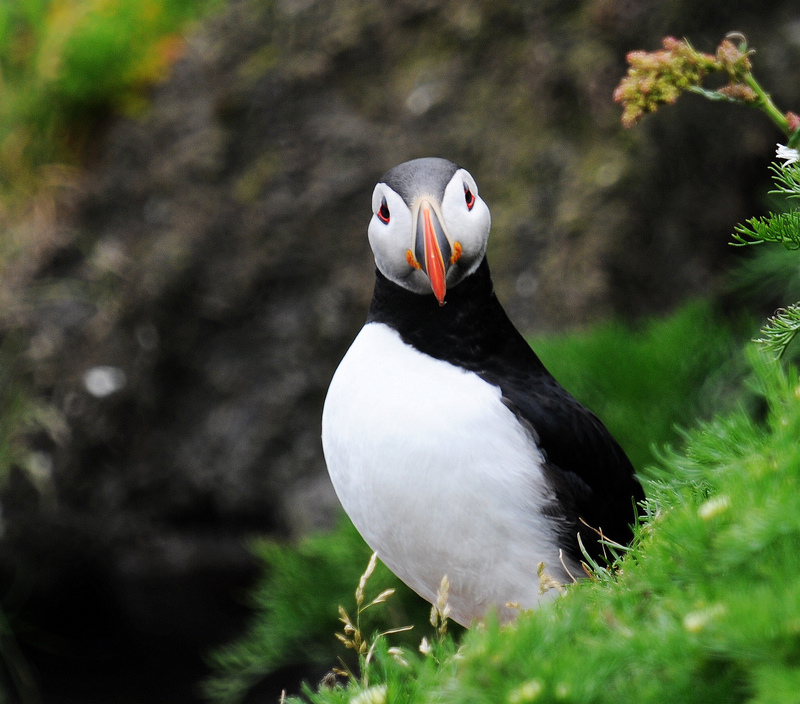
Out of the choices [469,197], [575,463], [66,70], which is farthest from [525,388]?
[66,70]

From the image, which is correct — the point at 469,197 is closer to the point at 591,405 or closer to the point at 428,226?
the point at 428,226

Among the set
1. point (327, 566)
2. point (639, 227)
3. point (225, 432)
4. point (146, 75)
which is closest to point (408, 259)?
point (327, 566)

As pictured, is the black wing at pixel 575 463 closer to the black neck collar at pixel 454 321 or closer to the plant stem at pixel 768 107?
the black neck collar at pixel 454 321

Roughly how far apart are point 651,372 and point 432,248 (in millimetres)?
1487

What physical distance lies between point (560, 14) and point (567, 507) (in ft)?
8.17

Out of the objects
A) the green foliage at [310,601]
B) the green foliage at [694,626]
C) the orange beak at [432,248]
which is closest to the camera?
A: the green foliage at [694,626]

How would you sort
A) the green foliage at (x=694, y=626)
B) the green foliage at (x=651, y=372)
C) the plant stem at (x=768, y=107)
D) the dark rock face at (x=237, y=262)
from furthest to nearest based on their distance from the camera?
1. the dark rock face at (x=237, y=262)
2. the green foliage at (x=651, y=372)
3. the plant stem at (x=768, y=107)
4. the green foliage at (x=694, y=626)

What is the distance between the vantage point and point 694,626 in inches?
32.0

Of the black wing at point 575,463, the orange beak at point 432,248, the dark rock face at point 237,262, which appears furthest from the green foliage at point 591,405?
the orange beak at point 432,248

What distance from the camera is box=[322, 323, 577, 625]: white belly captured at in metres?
1.68

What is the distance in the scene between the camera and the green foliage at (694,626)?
78cm

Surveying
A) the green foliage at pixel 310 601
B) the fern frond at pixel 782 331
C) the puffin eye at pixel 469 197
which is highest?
the puffin eye at pixel 469 197

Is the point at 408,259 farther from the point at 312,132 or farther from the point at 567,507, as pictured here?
the point at 312,132

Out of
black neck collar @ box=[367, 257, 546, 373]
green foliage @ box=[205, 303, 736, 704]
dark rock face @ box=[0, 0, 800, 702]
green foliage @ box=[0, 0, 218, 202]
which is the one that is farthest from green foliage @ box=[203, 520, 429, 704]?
green foliage @ box=[0, 0, 218, 202]
